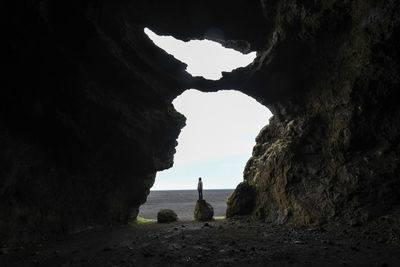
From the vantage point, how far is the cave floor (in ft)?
22.8

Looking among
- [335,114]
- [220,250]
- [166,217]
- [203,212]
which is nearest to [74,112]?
[166,217]

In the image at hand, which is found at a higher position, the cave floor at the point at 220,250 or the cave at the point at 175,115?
the cave at the point at 175,115

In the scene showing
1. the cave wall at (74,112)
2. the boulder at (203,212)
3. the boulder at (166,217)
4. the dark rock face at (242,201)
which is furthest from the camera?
the boulder at (203,212)

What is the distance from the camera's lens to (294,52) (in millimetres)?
13859

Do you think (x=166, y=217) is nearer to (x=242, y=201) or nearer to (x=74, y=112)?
(x=242, y=201)

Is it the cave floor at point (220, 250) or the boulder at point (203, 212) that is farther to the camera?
the boulder at point (203, 212)

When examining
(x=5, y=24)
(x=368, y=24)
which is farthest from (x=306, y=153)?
(x=5, y=24)

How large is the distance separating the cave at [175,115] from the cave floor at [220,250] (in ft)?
0.86

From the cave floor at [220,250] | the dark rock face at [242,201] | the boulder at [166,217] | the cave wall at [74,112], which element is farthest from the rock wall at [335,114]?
the cave wall at [74,112]

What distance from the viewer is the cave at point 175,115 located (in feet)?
32.5

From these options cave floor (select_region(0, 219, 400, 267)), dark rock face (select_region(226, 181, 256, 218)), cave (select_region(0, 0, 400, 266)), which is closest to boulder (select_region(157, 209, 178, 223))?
cave (select_region(0, 0, 400, 266))

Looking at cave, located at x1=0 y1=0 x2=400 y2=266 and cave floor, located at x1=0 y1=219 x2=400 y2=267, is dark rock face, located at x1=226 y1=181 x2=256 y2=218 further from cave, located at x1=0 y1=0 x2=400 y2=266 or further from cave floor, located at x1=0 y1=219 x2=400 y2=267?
cave floor, located at x1=0 y1=219 x2=400 y2=267

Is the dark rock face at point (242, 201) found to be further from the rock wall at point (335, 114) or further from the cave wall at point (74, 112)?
the cave wall at point (74, 112)

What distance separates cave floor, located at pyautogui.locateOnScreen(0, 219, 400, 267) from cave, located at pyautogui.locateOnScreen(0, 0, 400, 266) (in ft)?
0.86
